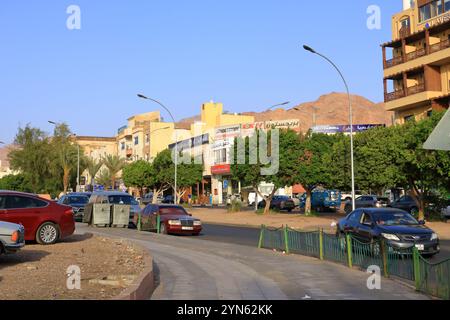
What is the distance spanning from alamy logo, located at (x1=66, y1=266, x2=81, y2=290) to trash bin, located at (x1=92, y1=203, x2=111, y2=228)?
16.1 meters

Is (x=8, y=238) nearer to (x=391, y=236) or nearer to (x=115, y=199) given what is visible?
(x=391, y=236)

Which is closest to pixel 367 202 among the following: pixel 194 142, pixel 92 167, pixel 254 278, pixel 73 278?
pixel 254 278

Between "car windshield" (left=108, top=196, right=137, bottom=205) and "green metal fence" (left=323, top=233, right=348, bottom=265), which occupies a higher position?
"car windshield" (left=108, top=196, right=137, bottom=205)

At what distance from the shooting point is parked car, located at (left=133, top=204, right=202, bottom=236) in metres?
24.5

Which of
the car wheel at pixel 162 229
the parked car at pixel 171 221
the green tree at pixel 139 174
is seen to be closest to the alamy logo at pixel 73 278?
the parked car at pixel 171 221

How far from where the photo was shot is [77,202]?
3291 cm

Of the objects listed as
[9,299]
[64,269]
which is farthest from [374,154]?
[9,299]

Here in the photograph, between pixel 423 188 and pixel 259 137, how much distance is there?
1526 centimetres

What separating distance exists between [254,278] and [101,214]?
55.4ft

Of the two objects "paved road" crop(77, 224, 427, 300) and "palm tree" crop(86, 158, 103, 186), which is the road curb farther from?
"palm tree" crop(86, 158, 103, 186)

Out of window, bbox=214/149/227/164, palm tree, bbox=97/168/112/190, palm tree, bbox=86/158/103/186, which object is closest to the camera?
window, bbox=214/149/227/164

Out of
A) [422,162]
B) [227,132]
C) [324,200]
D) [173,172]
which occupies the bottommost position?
[324,200]

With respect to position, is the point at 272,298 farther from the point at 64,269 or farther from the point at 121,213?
the point at 121,213

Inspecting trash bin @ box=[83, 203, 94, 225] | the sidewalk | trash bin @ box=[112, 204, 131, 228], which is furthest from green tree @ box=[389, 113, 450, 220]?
trash bin @ box=[83, 203, 94, 225]
